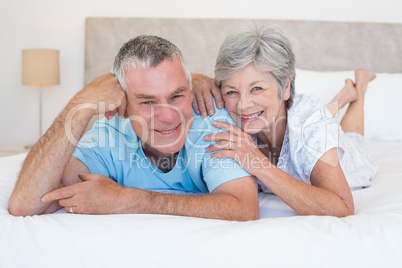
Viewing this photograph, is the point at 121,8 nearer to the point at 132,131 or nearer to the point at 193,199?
the point at 132,131

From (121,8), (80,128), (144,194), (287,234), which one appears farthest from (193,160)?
(121,8)

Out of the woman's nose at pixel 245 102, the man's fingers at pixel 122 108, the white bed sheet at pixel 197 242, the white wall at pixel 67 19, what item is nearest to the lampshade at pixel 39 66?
the white wall at pixel 67 19

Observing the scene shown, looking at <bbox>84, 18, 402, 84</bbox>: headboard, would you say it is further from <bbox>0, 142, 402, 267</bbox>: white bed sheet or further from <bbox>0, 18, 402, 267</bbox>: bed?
<bbox>0, 142, 402, 267</bbox>: white bed sheet

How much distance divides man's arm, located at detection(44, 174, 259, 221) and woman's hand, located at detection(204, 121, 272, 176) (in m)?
0.14

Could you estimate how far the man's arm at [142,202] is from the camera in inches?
49.1

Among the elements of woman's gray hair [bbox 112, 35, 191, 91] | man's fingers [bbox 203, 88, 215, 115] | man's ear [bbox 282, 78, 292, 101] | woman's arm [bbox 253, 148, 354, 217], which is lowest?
woman's arm [bbox 253, 148, 354, 217]

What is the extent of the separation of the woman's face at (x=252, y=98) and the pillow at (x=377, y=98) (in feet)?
3.67

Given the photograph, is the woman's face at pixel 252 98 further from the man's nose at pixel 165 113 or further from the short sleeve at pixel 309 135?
the man's nose at pixel 165 113

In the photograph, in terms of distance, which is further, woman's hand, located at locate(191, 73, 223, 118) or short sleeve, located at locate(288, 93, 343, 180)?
woman's hand, located at locate(191, 73, 223, 118)

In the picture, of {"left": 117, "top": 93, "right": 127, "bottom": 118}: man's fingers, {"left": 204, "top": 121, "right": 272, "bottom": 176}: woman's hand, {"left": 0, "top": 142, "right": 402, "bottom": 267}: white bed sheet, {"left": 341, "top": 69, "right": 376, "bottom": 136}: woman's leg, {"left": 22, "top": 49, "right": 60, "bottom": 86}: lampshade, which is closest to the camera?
{"left": 0, "top": 142, "right": 402, "bottom": 267}: white bed sheet

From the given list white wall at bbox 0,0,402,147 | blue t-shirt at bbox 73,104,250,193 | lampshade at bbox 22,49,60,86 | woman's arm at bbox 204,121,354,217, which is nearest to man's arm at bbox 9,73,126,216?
blue t-shirt at bbox 73,104,250,193

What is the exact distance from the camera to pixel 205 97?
5.41 ft

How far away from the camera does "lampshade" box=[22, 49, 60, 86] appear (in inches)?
128

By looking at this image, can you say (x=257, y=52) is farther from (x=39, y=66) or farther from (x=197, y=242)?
(x=39, y=66)
